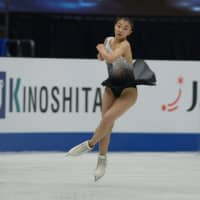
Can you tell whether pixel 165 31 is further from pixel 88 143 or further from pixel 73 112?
pixel 88 143

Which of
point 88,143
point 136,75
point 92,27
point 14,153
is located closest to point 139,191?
point 88,143

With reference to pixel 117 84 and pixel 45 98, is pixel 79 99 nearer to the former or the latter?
pixel 45 98

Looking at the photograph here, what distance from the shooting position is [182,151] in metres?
9.14

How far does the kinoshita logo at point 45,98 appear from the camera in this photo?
8758mm

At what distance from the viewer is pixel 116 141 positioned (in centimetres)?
898

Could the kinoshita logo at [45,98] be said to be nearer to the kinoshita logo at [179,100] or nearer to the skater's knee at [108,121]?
the kinoshita logo at [179,100]

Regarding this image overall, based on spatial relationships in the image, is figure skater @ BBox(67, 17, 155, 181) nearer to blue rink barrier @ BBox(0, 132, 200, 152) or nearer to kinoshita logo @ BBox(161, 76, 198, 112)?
blue rink barrier @ BBox(0, 132, 200, 152)

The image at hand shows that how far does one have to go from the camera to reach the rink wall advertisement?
28.8 feet

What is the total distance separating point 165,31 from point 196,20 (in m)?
0.62

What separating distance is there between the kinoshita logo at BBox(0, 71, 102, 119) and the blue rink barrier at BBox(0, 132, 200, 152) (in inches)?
11.2

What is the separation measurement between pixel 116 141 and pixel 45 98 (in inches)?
39.4

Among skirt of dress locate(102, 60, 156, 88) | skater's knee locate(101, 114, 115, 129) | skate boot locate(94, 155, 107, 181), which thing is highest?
skirt of dress locate(102, 60, 156, 88)

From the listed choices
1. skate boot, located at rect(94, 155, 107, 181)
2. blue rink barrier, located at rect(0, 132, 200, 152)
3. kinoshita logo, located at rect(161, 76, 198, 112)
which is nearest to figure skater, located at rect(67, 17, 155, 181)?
skate boot, located at rect(94, 155, 107, 181)

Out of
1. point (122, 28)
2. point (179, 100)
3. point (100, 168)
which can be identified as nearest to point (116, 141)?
point (179, 100)
